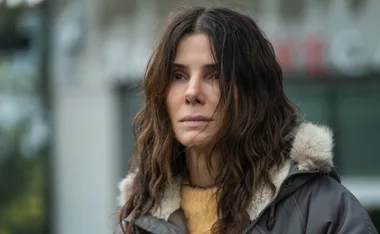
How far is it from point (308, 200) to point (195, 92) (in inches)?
18.0

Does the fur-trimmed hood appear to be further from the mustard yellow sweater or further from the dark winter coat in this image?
the mustard yellow sweater

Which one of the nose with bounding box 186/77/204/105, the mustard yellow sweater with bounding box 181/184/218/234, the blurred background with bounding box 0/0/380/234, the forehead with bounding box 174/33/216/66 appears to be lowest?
the blurred background with bounding box 0/0/380/234

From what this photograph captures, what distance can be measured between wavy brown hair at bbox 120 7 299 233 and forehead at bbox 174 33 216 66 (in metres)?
0.02

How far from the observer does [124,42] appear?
13.1 metres

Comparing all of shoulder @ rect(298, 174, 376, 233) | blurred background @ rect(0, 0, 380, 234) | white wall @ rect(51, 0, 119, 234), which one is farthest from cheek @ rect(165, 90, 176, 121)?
white wall @ rect(51, 0, 119, 234)

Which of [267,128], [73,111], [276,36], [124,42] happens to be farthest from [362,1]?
[267,128]

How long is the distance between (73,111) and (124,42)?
3.62ft

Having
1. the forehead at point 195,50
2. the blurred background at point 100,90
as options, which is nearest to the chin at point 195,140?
the forehead at point 195,50

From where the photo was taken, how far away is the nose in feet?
10.0

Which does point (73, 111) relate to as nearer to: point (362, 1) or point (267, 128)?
point (362, 1)

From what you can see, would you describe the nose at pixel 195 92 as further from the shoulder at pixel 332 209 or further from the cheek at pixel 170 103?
the shoulder at pixel 332 209

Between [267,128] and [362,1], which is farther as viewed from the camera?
[362,1]

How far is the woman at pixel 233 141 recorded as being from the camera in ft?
9.87

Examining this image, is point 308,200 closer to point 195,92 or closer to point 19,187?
point 195,92
